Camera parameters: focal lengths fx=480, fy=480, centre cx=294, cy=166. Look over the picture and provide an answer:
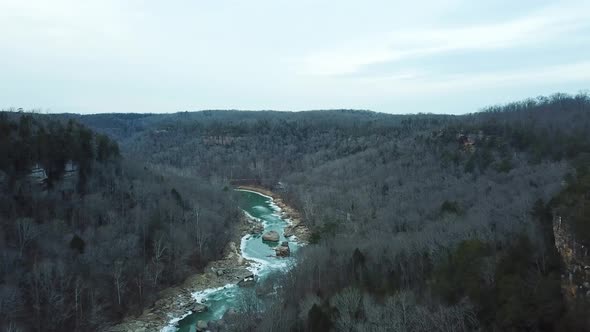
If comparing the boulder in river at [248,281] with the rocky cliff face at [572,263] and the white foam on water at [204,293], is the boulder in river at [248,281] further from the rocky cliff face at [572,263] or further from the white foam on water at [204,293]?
the rocky cliff face at [572,263]

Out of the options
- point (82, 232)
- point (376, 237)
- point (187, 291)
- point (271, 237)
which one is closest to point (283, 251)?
point (271, 237)

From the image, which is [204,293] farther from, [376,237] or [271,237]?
[271,237]

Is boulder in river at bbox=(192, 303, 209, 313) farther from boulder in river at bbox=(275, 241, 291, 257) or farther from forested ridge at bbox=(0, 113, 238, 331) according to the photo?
boulder in river at bbox=(275, 241, 291, 257)

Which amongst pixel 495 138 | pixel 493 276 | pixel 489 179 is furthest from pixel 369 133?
pixel 493 276

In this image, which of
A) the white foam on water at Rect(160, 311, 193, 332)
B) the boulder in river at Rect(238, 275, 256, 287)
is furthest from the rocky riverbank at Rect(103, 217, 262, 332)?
the boulder in river at Rect(238, 275, 256, 287)

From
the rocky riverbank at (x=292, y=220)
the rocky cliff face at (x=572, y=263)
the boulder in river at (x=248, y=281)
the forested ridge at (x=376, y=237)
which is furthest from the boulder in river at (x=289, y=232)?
the rocky cliff face at (x=572, y=263)

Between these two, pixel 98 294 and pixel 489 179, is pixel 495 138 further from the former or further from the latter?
pixel 98 294
